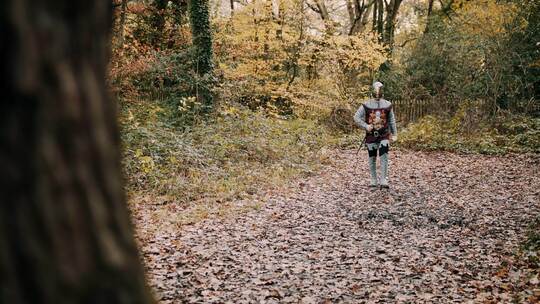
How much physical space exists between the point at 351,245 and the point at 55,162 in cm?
534

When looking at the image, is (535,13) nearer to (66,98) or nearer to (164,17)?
(164,17)

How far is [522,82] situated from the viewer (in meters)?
17.4

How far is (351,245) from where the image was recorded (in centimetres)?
600

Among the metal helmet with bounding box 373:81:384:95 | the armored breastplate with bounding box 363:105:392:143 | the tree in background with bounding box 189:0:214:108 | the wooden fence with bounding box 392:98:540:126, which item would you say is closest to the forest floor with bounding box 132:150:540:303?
the armored breastplate with bounding box 363:105:392:143

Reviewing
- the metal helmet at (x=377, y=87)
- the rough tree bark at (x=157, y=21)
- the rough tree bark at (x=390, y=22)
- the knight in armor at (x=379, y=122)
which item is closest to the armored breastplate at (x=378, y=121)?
the knight in armor at (x=379, y=122)

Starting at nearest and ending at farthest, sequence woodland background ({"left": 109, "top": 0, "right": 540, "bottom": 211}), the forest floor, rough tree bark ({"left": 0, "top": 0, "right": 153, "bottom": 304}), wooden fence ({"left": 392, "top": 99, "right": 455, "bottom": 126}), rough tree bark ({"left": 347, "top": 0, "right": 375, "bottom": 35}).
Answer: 1. rough tree bark ({"left": 0, "top": 0, "right": 153, "bottom": 304})
2. the forest floor
3. woodland background ({"left": 109, "top": 0, "right": 540, "bottom": 211})
4. wooden fence ({"left": 392, "top": 99, "right": 455, "bottom": 126})
5. rough tree bark ({"left": 347, "top": 0, "right": 375, "bottom": 35})

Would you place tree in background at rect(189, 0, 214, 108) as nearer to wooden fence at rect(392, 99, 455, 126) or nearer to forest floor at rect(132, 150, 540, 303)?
forest floor at rect(132, 150, 540, 303)

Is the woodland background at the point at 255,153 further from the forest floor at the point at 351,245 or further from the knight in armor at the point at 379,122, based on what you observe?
the knight in armor at the point at 379,122

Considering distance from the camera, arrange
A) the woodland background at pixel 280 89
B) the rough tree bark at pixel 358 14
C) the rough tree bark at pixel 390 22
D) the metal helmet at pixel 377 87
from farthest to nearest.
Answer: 1. the rough tree bark at pixel 390 22
2. the rough tree bark at pixel 358 14
3. the woodland background at pixel 280 89
4. the metal helmet at pixel 377 87

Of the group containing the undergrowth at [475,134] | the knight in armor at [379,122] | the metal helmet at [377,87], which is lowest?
the undergrowth at [475,134]

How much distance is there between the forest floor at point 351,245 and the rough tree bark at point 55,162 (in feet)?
11.5

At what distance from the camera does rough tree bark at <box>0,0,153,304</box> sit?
0.96 meters

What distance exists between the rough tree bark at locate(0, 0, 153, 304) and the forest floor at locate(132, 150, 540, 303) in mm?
3505

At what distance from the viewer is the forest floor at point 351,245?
458cm
